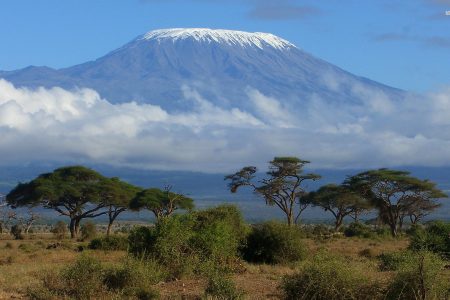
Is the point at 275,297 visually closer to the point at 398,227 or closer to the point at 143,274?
the point at 143,274

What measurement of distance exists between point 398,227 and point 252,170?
42.1 feet

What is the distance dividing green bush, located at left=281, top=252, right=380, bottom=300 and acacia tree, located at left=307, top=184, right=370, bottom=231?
45.2 meters

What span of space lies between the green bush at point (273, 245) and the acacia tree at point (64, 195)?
30.4 meters

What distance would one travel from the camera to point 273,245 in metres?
28.0

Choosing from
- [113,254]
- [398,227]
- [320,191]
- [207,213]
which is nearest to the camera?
[207,213]

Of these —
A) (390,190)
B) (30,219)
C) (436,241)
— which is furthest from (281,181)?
(436,241)

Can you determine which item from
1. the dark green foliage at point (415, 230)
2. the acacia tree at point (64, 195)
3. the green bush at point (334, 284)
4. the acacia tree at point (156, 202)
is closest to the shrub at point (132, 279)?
the green bush at point (334, 284)

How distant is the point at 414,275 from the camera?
46.5 ft

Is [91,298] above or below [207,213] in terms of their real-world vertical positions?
below

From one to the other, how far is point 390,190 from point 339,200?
5478mm

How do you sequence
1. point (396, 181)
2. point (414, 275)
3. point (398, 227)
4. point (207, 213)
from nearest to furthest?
point (414, 275) → point (207, 213) → point (396, 181) → point (398, 227)

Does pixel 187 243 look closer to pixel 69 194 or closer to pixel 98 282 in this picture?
pixel 98 282

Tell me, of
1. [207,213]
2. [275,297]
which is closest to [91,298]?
[275,297]

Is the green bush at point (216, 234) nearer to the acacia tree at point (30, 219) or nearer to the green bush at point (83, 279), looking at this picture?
the green bush at point (83, 279)
